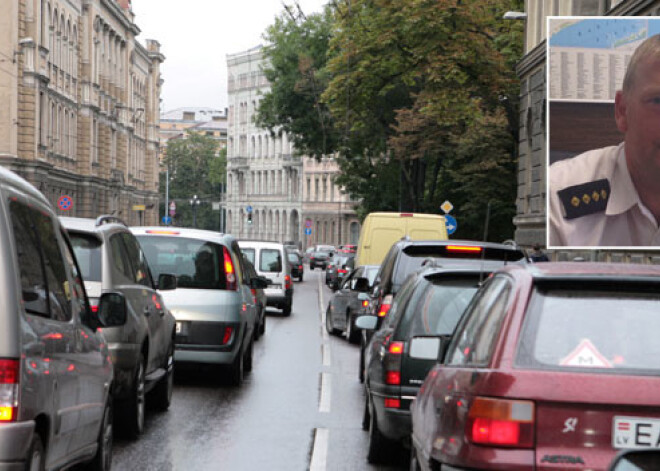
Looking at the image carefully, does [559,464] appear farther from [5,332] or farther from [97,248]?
[97,248]

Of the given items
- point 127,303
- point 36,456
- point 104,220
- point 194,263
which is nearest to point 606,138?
point 194,263

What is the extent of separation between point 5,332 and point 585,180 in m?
19.8

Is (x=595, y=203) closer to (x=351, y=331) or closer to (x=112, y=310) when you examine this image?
(x=351, y=331)

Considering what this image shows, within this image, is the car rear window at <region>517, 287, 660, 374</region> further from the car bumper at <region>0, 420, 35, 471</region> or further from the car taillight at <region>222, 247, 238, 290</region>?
the car taillight at <region>222, 247, 238, 290</region>

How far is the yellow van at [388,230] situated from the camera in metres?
26.0

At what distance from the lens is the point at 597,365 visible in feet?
17.0

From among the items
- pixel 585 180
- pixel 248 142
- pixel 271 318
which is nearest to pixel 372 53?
pixel 271 318

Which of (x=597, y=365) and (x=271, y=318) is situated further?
(x=271, y=318)

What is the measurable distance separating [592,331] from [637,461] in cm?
124

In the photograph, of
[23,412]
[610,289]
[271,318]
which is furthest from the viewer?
[271,318]

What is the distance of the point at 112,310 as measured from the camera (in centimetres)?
830

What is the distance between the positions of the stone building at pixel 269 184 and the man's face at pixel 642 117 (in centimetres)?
10825

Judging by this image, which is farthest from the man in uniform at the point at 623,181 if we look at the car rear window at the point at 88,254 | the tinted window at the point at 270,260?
the car rear window at the point at 88,254

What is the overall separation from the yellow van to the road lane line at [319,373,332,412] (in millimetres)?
9019
